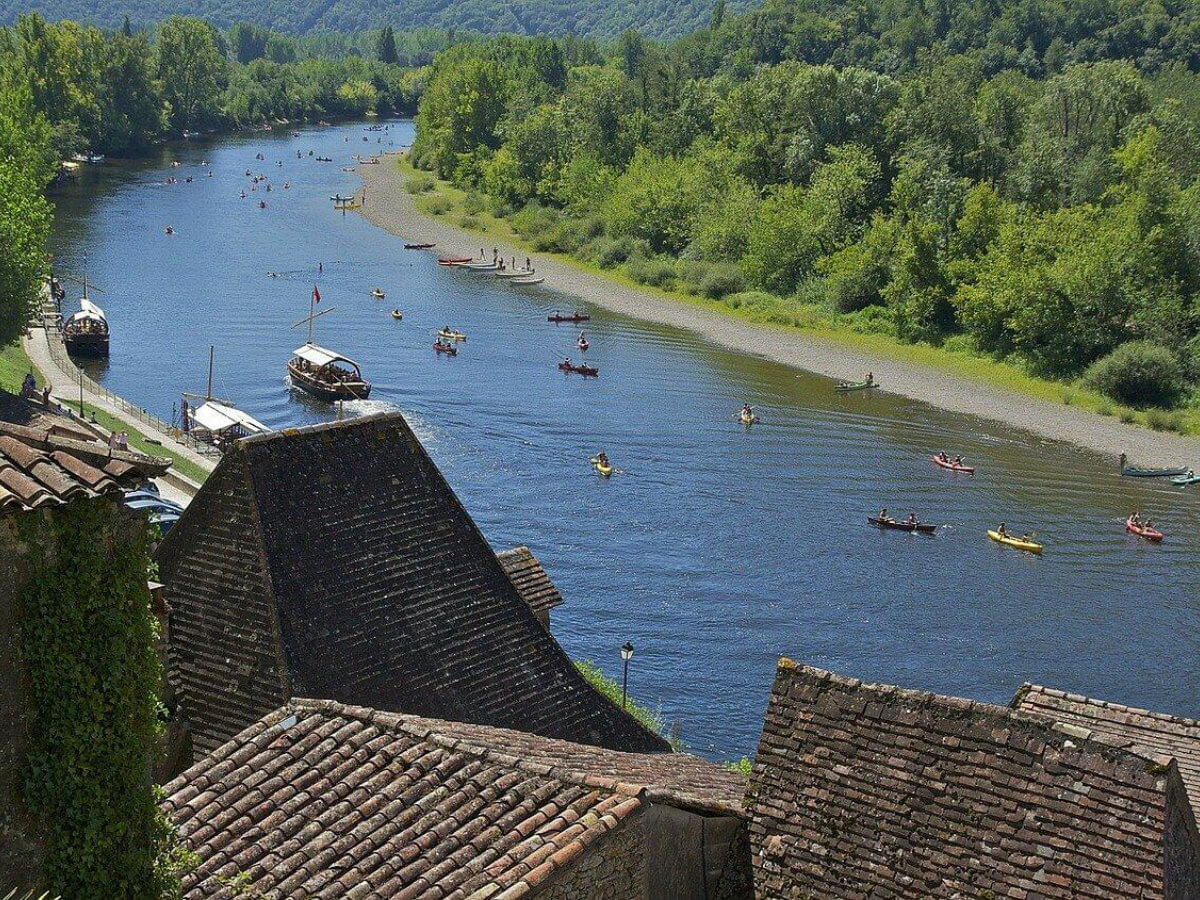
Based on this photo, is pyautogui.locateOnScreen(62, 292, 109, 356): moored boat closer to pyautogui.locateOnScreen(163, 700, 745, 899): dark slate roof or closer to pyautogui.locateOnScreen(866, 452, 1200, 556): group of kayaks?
pyautogui.locateOnScreen(866, 452, 1200, 556): group of kayaks

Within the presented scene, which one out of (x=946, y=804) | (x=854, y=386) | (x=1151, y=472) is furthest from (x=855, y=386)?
(x=946, y=804)

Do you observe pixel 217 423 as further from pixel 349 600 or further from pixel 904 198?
pixel 904 198

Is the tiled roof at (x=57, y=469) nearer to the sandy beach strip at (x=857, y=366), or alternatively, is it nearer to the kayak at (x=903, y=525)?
the kayak at (x=903, y=525)

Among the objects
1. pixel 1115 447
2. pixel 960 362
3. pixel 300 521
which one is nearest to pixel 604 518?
pixel 1115 447

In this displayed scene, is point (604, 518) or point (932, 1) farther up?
point (932, 1)

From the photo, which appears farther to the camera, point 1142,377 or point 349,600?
point 1142,377

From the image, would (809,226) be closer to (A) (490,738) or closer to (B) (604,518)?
(B) (604,518)
